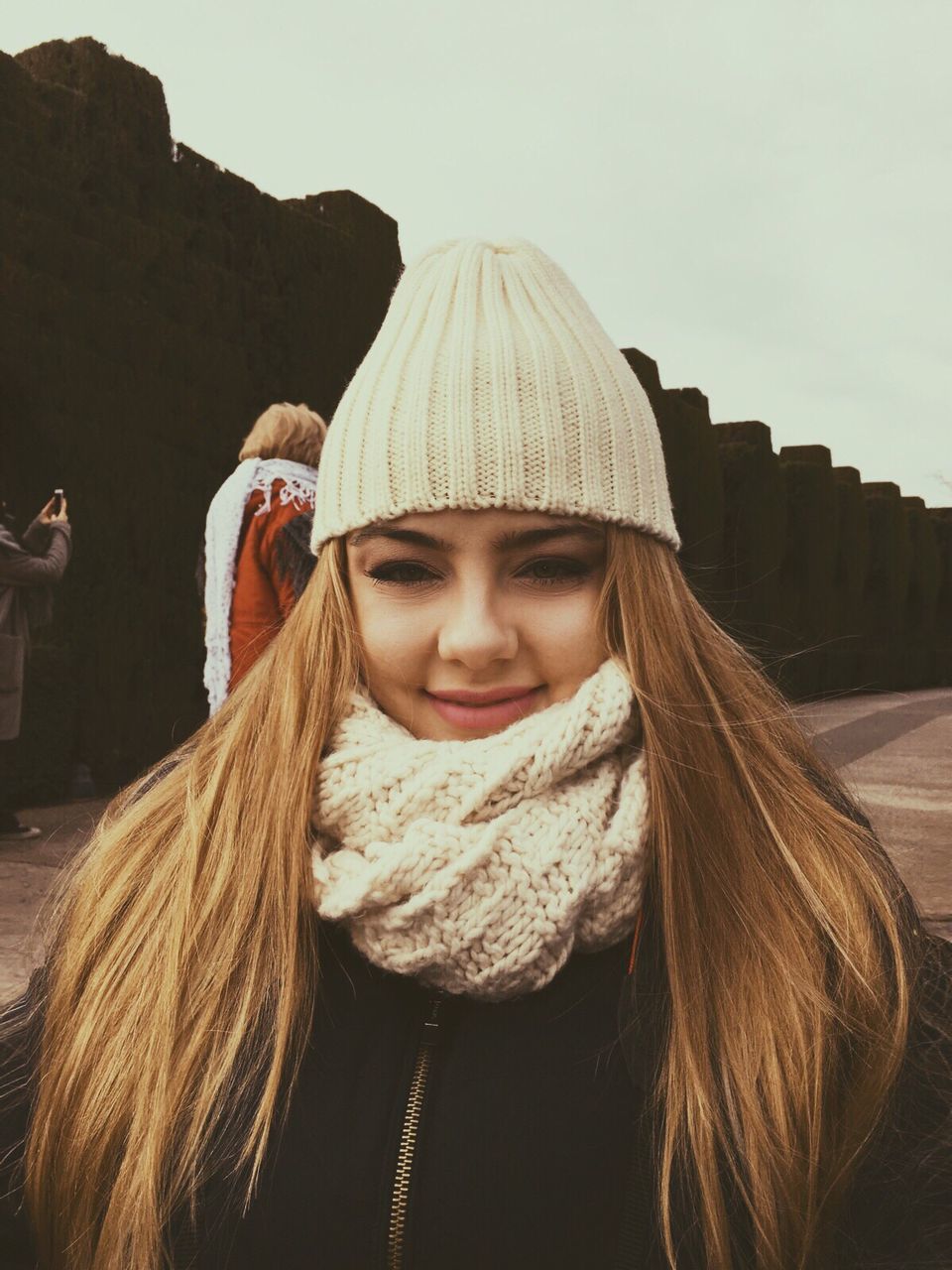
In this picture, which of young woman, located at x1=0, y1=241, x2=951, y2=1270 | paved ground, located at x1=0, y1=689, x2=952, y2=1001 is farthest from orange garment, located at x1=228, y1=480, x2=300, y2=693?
young woman, located at x1=0, y1=241, x2=951, y2=1270

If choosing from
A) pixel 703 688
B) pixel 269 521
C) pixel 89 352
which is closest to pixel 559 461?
pixel 703 688

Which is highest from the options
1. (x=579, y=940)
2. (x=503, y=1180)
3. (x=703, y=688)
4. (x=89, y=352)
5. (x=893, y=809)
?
(x=89, y=352)

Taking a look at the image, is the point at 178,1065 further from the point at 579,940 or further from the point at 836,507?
the point at 836,507

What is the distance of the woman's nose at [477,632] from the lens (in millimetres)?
1250

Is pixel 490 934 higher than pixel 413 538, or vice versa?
pixel 413 538

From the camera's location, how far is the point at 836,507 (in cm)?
1576

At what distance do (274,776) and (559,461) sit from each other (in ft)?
1.60

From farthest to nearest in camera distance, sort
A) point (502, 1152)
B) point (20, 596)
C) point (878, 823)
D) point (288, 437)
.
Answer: point (878, 823)
point (20, 596)
point (288, 437)
point (502, 1152)

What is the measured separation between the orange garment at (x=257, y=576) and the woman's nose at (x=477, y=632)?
8.26 ft

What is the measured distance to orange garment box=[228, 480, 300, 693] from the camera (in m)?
3.75

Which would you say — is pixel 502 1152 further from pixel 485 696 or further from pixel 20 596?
pixel 20 596

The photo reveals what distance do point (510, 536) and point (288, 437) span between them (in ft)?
9.26

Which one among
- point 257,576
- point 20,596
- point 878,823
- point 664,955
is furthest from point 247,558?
point 878,823

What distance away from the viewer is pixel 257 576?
378 centimetres
